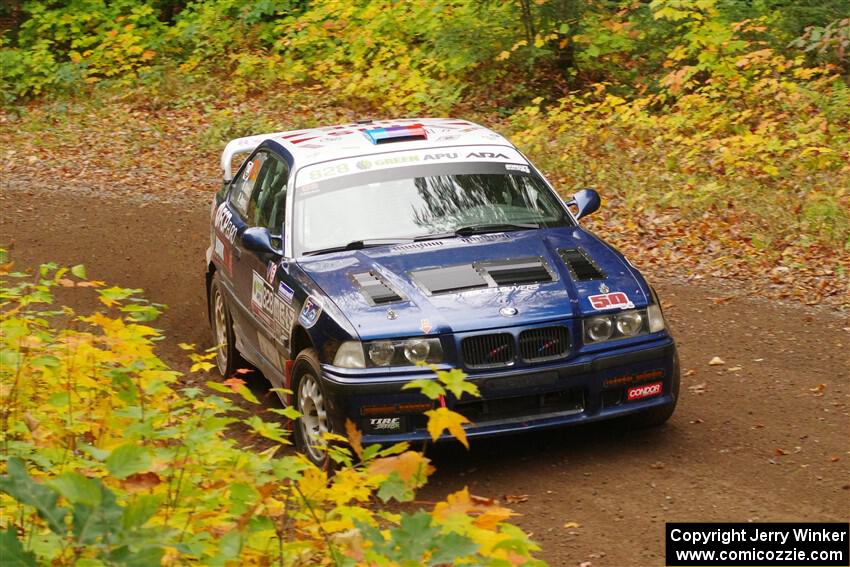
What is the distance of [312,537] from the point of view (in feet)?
12.7

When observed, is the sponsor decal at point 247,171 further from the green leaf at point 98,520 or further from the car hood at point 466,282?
the green leaf at point 98,520

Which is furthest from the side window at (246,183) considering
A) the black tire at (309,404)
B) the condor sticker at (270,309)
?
the black tire at (309,404)

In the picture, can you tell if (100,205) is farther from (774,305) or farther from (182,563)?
A: (182,563)

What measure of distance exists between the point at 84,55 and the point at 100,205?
780 cm

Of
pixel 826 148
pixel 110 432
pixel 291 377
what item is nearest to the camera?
pixel 110 432

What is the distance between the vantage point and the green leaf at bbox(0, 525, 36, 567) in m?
2.81

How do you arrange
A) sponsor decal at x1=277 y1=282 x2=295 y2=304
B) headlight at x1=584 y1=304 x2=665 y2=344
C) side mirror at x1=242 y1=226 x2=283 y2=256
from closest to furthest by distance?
headlight at x1=584 y1=304 x2=665 y2=344 < sponsor decal at x1=277 y1=282 x2=295 y2=304 < side mirror at x1=242 y1=226 x2=283 y2=256

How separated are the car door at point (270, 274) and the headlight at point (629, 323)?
6.37 feet

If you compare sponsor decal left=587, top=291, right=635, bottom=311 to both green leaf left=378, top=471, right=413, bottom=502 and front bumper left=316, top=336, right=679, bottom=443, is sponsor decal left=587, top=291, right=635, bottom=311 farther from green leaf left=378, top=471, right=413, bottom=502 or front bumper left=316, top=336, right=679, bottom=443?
green leaf left=378, top=471, right=413, bottom=502

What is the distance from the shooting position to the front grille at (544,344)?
6469 millimetres

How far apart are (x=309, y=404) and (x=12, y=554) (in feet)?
13.6

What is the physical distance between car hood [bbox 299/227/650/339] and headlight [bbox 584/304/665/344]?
59 millimetres

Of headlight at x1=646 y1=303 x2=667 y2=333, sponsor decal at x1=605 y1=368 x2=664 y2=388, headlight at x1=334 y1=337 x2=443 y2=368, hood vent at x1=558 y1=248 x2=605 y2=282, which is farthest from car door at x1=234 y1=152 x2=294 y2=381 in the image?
headlight at x1=646 y1=303 x2=667 y2=333

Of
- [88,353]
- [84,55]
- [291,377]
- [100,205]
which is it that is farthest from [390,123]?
[84,55]
